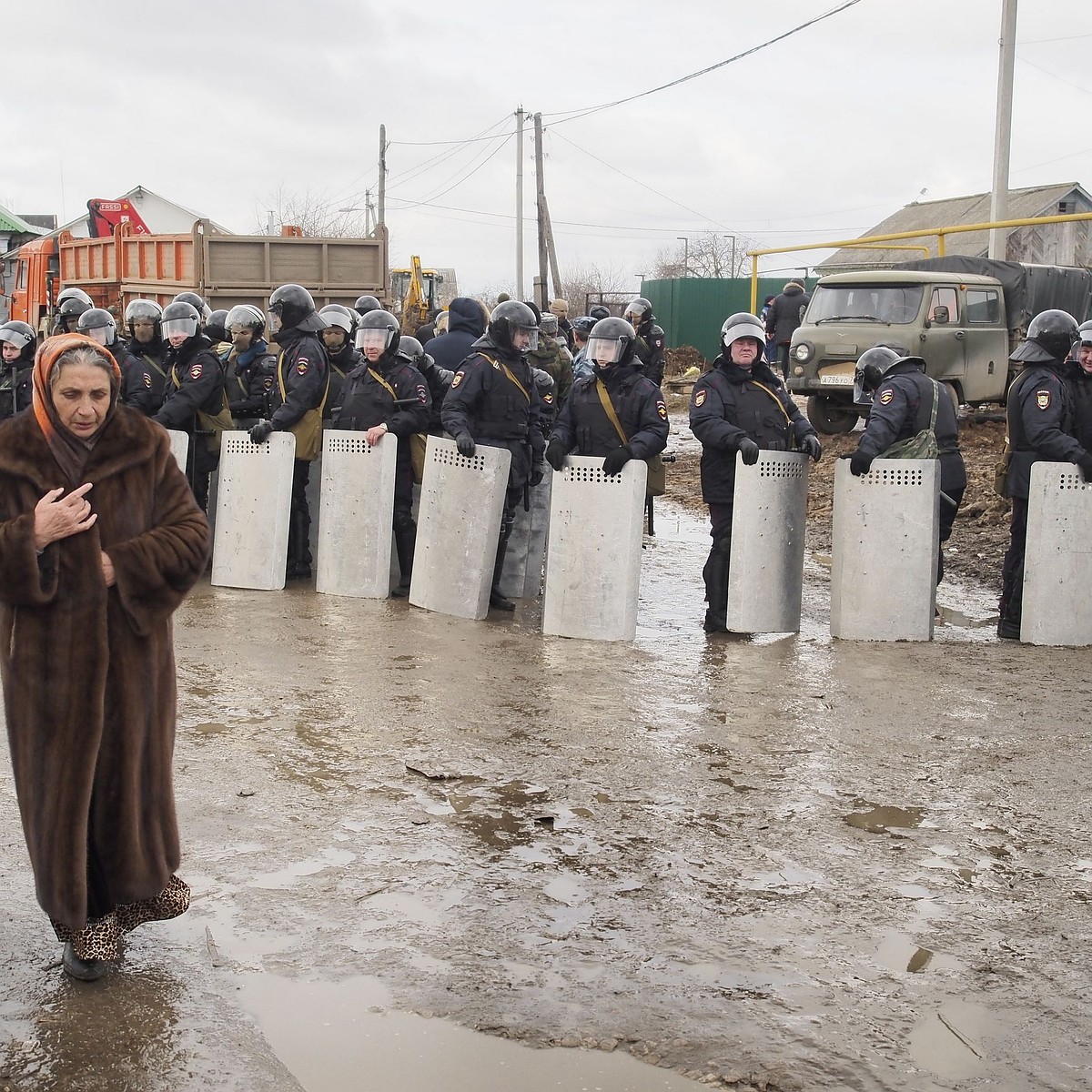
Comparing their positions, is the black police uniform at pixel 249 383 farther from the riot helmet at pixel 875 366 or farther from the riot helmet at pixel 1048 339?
the riot helmet at pixel 1048 339

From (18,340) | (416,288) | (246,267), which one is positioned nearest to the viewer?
(18,340)

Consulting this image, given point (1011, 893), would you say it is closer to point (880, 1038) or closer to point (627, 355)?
point (880, 1038)

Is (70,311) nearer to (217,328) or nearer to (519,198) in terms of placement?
(217,328)

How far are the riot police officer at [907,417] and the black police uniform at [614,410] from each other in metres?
1.20

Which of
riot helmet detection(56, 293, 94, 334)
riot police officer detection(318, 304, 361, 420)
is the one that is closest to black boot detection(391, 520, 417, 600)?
riot police officer detection(318, 304, 361, 420)

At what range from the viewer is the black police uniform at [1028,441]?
27.1ft

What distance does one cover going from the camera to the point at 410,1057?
3469 millimetres

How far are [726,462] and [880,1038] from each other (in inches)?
207

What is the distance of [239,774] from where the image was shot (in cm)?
561

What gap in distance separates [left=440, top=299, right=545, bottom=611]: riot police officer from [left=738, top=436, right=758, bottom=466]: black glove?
158 centimetres

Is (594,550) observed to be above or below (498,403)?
below

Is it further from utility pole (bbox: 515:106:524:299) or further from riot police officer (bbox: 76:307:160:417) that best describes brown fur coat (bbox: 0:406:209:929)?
utility pole (bbox: 515:106:524:299)

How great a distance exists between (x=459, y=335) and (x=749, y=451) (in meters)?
3.78

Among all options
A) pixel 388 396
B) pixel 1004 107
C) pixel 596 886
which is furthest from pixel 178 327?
pixel 1004 107
